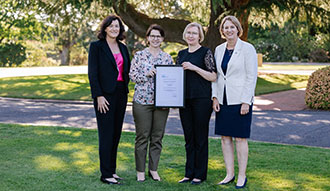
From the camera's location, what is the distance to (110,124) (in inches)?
212

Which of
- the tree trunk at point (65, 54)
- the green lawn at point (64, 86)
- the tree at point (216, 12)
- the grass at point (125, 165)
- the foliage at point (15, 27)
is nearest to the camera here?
the grass at point (125, 165)

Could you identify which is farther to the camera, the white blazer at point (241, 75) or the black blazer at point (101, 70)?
the black blazer at point (101, 70)

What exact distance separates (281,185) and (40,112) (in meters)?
9.40

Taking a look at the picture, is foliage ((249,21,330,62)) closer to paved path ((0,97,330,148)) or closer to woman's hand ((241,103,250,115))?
paved path ((0,97,330,148))

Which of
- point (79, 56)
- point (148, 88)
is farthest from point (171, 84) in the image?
point (79, 56)

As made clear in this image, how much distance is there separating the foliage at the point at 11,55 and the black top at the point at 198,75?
45.0 meters

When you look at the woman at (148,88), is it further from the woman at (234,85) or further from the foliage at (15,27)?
the foliage at (15,27)

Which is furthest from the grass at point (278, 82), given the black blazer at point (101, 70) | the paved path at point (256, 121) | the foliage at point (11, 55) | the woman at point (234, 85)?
the foliage at point (11, 55)

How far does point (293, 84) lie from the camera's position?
2277 centimetres

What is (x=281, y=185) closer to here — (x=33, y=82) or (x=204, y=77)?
(x=204, y=77)

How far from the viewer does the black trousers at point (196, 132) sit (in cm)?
526

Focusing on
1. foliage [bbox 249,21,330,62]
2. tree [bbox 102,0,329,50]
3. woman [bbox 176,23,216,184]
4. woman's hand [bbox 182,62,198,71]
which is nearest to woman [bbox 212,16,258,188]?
woman [bbox 176,23,216,184]

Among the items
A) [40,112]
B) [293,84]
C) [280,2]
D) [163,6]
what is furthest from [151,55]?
[293,84]

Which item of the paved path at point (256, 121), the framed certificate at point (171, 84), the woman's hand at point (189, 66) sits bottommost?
the paved path at point (256, 121)
